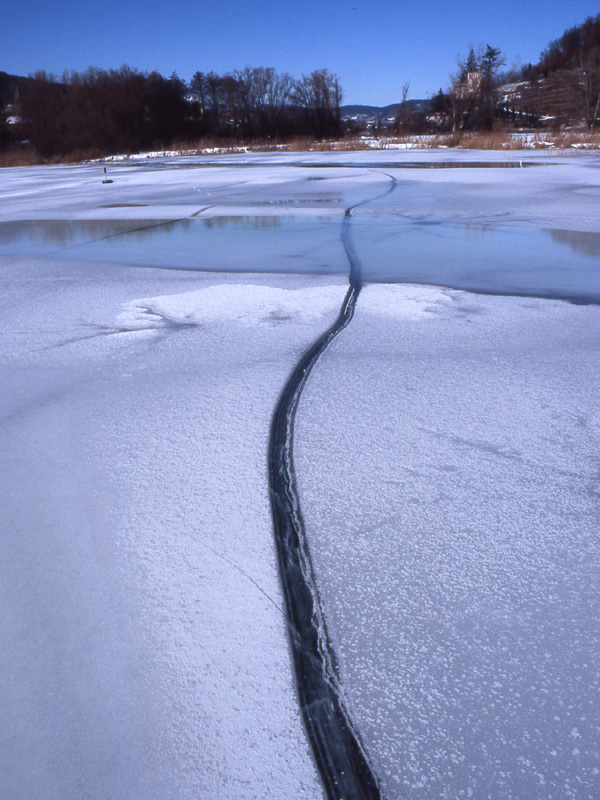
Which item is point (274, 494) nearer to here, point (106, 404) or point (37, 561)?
point (37, 561)

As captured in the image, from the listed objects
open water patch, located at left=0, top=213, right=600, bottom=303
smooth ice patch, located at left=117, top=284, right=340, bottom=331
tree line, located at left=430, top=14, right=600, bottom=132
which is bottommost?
smooth ice patch, located at left=117, top=284, right=340, bottom=331

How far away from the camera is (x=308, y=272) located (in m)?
4.21

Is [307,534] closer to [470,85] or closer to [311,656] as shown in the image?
[311,656]

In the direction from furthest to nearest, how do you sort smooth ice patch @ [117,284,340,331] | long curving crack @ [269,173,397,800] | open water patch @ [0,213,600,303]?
1. open water patch @ [0,213,600,303]
2. smooth ice patch @ [117,284,340,331]
3. long curving crack @ [269,173,397,800]

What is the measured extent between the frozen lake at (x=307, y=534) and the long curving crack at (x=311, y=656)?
28mm

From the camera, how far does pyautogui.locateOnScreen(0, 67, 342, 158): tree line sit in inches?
1373

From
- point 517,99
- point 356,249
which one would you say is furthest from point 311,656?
point 517,99

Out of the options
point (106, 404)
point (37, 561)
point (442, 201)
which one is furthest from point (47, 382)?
point (442, 201)

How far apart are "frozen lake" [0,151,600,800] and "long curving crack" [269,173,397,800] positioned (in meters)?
0.03

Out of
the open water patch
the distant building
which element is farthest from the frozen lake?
the distant building

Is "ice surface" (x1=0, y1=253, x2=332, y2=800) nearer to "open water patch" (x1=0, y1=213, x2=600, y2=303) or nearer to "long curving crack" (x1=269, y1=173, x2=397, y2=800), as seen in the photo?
"long curving crack" (x1=269, y1=173, x2=397, y2=800)

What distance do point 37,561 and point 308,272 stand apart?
311 centimetres

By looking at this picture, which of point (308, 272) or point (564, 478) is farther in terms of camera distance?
point (308, 272)

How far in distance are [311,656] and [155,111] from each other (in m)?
43.0
